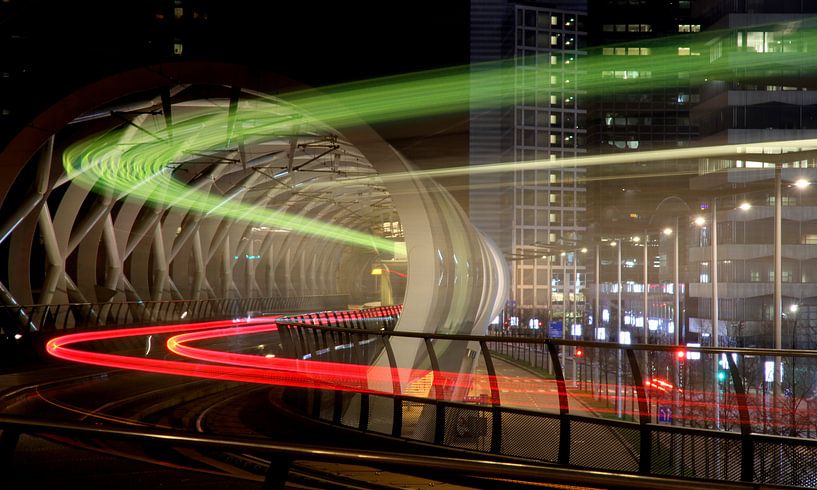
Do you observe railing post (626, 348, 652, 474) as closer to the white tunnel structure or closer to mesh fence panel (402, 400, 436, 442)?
mesh fence panel (402, 400, 436, 442)

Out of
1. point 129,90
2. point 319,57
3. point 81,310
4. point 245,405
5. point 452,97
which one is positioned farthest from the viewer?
point 81,310

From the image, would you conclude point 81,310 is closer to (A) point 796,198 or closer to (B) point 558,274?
(A) point 796,198

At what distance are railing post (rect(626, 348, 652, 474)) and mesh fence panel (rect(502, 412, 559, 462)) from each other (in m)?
1.03

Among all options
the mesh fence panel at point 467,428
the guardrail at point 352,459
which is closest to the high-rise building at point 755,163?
the mesh fence panel at point 467,428

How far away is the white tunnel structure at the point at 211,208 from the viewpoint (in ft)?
62.7

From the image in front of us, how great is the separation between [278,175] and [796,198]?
3122 centimetres

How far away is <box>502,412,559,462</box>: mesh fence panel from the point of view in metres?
9.87

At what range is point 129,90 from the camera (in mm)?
23688

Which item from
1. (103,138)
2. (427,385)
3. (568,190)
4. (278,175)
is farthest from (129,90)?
(568,190)

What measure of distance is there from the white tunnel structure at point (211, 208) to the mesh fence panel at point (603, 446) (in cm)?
400

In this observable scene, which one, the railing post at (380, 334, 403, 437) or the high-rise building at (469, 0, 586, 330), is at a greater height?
the high-rise building at (469, 0, 586, 330)

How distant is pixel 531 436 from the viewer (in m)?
10.1

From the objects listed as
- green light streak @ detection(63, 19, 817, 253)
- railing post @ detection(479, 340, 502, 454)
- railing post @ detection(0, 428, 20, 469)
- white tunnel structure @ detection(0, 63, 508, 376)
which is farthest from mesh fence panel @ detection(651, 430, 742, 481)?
green light streak @ detection(63, 19, 817, 253)

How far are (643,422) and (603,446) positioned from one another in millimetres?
700
